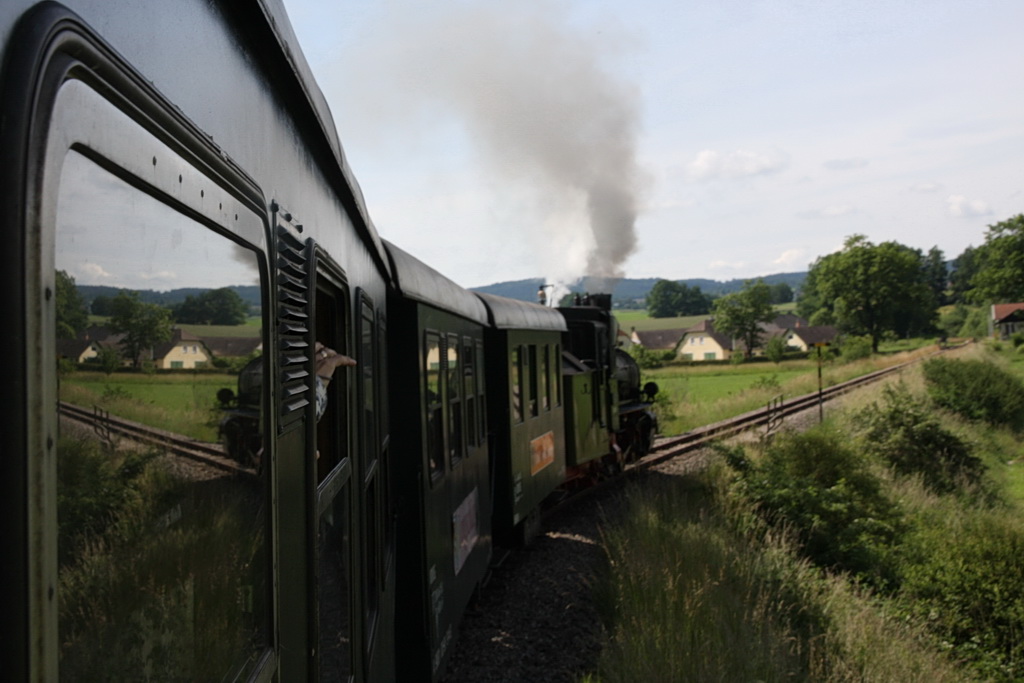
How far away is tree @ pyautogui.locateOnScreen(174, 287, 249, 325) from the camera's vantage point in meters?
1.33

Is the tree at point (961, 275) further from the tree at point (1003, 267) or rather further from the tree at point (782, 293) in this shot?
the tree at point (1003, 267)

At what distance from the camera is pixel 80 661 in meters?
0.97

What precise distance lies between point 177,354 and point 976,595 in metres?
10.8

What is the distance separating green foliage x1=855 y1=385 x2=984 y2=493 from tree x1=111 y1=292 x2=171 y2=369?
1803cm

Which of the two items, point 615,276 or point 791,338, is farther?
point 791,338

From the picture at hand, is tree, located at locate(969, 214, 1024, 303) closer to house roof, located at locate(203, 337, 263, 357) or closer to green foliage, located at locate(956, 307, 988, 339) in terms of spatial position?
green foliage, located at locate(956, 307, 988, 339)

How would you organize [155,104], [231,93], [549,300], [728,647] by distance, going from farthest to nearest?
[549,300] < [728,647] < [231,93] < [155,104]

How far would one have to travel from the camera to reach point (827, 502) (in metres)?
12.8

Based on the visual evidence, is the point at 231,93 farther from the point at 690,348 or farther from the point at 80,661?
the point at 690,348

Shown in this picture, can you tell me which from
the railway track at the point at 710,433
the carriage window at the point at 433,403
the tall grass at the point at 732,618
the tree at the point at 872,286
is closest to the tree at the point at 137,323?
the carriage window at the point at 433,403


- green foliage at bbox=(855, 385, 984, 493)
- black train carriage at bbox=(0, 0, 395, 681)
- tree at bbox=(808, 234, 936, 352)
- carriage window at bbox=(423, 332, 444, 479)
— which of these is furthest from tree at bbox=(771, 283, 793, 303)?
black train carriage at bbox=(0, 0, 395, 681)

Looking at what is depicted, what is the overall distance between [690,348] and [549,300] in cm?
8681

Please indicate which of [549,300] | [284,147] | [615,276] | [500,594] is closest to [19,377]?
[284,147]

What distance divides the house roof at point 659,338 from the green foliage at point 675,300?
26486 mm
